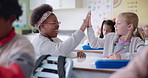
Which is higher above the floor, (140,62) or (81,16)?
(140,62)

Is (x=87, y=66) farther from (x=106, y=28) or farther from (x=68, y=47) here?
(x=106, y=28)

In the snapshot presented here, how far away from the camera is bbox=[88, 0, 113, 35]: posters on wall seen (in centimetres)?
466

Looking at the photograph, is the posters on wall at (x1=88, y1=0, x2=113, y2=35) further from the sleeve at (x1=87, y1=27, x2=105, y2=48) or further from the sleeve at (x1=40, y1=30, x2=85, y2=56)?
the sleeve at (x1=40, y1=30, x2=85, y2=56)

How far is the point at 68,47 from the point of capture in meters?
1.72

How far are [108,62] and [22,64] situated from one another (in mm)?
877

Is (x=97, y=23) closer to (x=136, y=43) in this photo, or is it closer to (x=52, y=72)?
(x=136, y=43)

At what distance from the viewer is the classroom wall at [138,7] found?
4.23 m

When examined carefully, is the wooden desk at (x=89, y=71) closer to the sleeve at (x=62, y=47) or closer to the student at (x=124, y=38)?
the sleeve at (x=62, y=47)

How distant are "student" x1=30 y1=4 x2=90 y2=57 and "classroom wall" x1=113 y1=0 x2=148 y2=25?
8.72 feet

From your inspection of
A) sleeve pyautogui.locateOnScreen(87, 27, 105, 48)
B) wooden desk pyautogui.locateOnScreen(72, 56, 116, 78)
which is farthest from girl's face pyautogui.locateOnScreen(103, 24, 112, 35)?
wooden desk pyautogui.locateOnScreen(72, 56, 116, 78)

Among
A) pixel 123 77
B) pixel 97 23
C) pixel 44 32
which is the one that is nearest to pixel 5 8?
pixel 123 77

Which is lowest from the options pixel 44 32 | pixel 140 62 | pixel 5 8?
pixel 44 32

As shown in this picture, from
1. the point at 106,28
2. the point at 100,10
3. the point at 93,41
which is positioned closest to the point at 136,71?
the point at 93,41

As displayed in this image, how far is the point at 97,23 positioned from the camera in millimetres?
4809
